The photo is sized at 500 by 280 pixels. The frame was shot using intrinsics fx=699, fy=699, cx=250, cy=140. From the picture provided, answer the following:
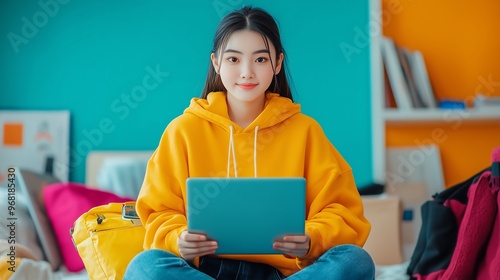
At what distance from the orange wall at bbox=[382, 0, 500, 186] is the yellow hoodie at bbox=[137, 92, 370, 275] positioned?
4.80ft

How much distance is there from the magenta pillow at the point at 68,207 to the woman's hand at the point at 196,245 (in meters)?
0.94

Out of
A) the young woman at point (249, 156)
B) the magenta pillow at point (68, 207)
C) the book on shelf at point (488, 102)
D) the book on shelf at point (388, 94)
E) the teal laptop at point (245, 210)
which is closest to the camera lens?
the teal laptop at point (245, 210)

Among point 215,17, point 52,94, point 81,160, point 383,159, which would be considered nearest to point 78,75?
point 52,94

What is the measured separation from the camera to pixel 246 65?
163 centimetres

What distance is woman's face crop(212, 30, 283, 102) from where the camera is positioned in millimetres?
1631

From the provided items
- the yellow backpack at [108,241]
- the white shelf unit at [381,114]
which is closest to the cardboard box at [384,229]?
the white shelf unit at [381,114]

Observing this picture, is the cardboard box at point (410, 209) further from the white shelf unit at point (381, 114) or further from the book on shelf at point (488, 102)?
the book on shelf at point (488, 102)

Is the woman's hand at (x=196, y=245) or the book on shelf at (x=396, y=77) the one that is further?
the book on shelf at (x=396, y=77)

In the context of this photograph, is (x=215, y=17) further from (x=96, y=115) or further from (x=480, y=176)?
(x=480, y=176)

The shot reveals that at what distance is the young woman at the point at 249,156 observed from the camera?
1.55m

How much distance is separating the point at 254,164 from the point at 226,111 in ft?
0.50

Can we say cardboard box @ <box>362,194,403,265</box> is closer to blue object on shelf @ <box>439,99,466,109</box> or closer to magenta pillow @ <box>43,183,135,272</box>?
blue object on shelf @ <box>439,99,466,109</box>

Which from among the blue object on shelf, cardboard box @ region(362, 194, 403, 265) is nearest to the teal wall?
the blue object on shelf

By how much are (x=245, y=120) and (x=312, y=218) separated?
303mm
